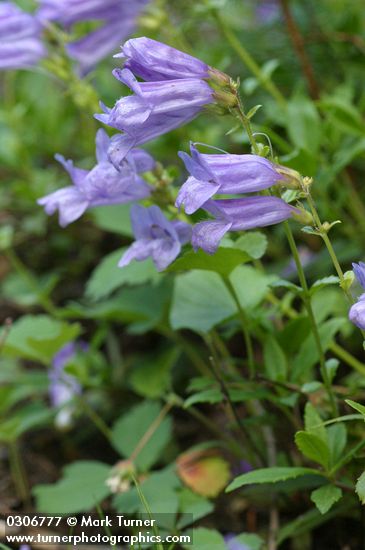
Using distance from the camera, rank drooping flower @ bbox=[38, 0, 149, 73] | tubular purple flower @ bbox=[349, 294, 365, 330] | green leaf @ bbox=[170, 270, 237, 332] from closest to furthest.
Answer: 1. tubular purple flower @ bbox=[349, 294, 365, 330]
2. green leaf @ bbox=[170, 270, 237, 332]
3. drooping flower @ bbox=[38, 0, 149, 73]

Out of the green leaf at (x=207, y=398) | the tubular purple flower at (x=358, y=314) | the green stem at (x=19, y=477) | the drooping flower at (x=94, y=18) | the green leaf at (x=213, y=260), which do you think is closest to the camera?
the tubular purple flower at (x=358, y=314)

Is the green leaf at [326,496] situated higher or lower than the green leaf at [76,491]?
higher

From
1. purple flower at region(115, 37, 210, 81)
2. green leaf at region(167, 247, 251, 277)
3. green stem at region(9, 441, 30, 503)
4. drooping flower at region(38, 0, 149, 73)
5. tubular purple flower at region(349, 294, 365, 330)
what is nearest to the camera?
tubular purple flower at region(349, 294, 365, 330)

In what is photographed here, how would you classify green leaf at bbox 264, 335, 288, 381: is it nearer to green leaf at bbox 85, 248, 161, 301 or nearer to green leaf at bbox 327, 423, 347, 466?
green leaf at bbox 327, 423, 347, 466

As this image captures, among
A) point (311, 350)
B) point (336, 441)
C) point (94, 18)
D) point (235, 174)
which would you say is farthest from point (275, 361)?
point (94, 18)

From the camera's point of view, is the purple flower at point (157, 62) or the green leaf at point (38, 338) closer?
the purple flower at point (157, 62)

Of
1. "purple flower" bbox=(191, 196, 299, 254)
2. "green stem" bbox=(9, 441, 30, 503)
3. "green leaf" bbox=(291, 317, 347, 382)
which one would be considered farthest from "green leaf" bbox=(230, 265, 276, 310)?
"green stem" bbox=(9, 441, 30, 503)

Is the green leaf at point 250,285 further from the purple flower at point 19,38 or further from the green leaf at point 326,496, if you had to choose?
the purple flower at point 19,38

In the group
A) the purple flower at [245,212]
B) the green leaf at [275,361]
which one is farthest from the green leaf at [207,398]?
the purple flower at [245,212]
